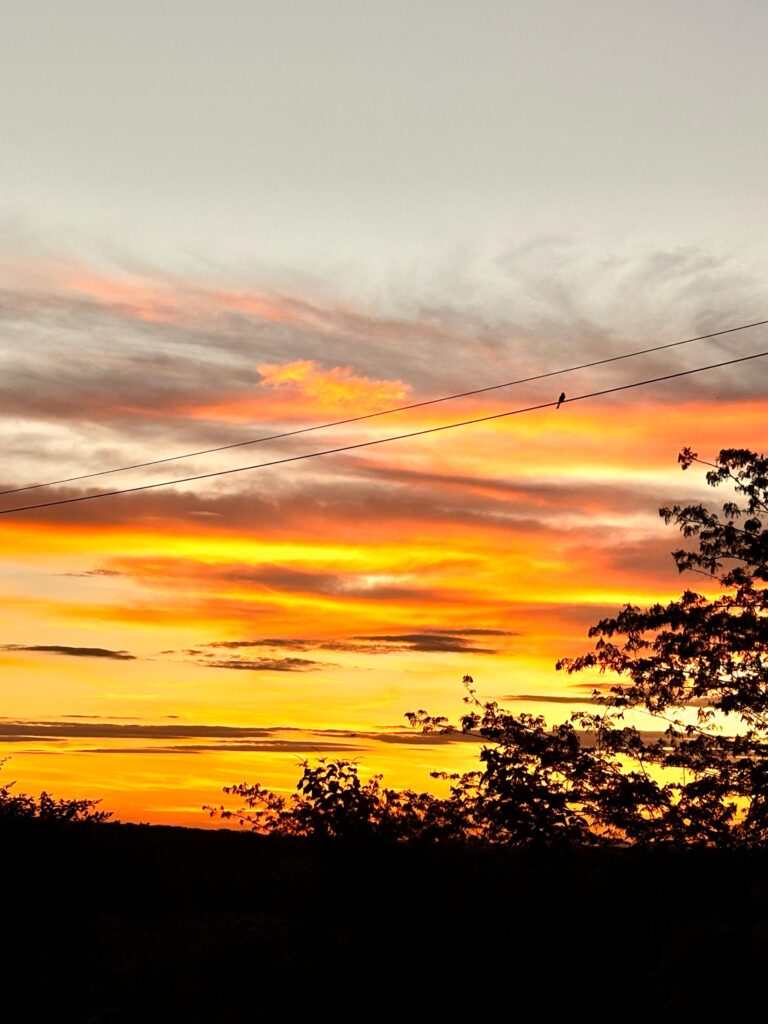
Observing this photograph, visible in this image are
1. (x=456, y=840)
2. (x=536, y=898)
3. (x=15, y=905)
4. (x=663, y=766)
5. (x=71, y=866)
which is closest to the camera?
(x=536, y=898)

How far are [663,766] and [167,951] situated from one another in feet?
39.3

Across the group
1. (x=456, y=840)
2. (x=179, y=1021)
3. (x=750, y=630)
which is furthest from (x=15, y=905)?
(x=750, y=630)

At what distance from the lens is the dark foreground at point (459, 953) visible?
14.9 meters

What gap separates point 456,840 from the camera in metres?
21.9

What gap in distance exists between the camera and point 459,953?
1825 centimetres

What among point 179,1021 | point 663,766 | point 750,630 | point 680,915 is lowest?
point 179,1021

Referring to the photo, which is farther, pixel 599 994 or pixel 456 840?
pixel 456 840

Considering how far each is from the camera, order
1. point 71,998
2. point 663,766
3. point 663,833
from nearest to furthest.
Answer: point 71,998
point 663,833
point 663,766

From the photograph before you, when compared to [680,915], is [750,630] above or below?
above

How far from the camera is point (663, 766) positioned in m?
27.1

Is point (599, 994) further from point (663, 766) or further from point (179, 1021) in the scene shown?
point (663, 766)

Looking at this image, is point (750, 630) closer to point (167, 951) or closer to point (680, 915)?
point (680, 915)

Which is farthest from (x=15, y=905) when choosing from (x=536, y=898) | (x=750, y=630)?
(x=750, y=630)

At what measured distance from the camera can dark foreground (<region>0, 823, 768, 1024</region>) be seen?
14.9 metres
